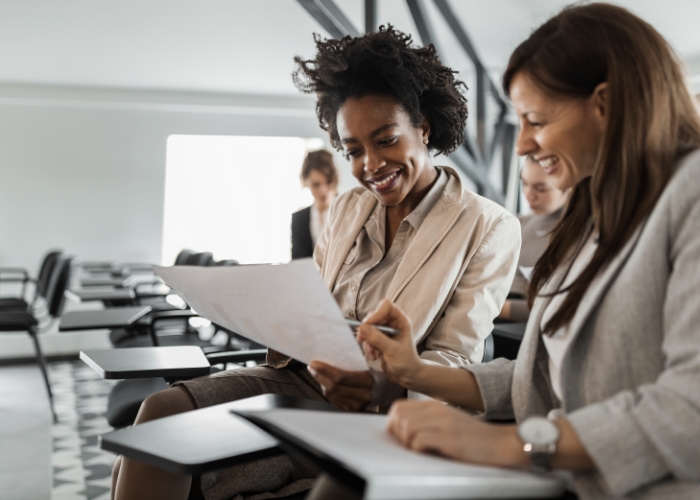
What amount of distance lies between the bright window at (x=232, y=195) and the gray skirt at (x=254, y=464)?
600 cm

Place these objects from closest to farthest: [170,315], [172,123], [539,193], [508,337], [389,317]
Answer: [389,317], [508,337], [170,315], [539,193], [172,123]

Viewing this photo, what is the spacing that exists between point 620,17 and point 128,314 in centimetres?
241

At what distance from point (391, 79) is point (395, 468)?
1312 mm

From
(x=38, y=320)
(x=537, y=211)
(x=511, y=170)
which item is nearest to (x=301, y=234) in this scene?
(x=537, y=211)

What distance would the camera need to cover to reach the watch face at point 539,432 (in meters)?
0.81

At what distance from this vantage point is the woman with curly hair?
138cm

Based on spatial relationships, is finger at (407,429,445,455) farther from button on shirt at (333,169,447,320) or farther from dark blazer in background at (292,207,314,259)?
dark blazer in background at (292,207,314,259)

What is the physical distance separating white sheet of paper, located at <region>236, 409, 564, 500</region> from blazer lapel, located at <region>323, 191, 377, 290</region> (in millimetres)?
926

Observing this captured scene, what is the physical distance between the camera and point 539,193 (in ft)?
10.9

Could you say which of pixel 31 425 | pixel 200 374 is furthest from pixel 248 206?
pixel 200 374

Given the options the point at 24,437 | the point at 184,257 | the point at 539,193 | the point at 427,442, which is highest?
the point at 539,193

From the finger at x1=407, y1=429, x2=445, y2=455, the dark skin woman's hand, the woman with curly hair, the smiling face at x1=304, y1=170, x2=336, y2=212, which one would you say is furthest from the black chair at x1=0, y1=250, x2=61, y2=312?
the finger at x1=407, y1=429, x2=445, y2=455

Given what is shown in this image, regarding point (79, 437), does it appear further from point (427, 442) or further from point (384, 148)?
point (427, 442)

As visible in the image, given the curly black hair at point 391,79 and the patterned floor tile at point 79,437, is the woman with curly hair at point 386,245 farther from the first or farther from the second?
the patterned floor tile at point 79,437
